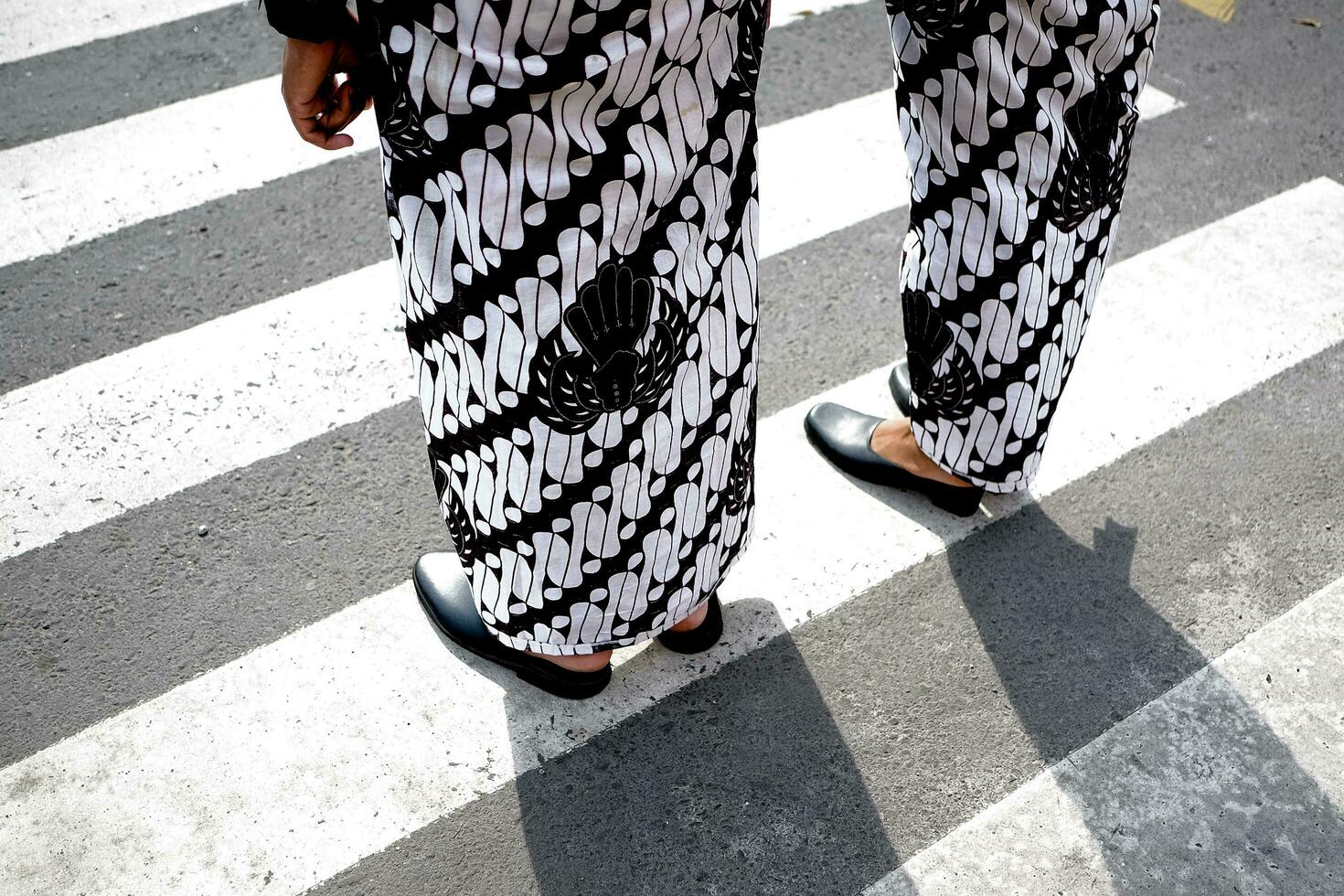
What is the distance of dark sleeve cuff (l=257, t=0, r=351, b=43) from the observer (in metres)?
1.33

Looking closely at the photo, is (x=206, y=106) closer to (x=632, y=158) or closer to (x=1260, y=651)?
(x=632, y=158)

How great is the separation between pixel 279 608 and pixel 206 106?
191cm

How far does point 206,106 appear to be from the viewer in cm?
347

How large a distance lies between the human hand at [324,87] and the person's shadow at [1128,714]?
1.36 meters

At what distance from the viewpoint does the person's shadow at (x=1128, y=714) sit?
185cm

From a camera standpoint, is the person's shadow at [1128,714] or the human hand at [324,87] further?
the person's shadow at [1128,714]

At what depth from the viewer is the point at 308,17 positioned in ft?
4.40

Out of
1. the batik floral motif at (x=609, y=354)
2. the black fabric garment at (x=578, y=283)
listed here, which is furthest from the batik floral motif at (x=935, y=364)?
the batik floral motif at (x=609, y=354)

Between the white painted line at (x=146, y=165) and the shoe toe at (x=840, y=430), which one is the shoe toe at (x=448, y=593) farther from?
the white painted line at (x=146, y=165)

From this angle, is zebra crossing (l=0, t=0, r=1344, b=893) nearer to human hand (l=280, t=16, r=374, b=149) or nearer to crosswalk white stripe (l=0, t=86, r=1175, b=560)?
crosswalk white stripe (l=0, t=86, r=1175, b=560)

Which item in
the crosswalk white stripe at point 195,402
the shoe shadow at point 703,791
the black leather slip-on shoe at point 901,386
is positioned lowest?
the shoe shadow at point 703,791

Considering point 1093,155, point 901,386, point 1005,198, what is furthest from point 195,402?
point 1093,155

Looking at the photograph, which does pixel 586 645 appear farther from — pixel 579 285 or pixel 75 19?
pixel 75 19

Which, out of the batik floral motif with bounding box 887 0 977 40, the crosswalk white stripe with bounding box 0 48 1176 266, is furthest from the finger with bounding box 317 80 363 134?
the crosswalk white stripe with bounding box 0 48 1176 266
